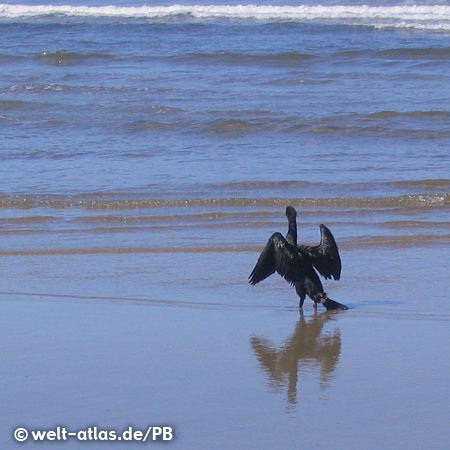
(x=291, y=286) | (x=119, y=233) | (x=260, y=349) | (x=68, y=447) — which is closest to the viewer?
(x=68, y=447)

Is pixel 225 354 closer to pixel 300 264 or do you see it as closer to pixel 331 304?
pixel 331 304

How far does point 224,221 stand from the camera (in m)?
8.74

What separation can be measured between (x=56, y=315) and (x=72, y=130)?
7781 millimetres

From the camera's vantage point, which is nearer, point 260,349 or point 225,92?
point 260,349

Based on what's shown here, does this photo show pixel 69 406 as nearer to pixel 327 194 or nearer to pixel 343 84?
pixel 327 194

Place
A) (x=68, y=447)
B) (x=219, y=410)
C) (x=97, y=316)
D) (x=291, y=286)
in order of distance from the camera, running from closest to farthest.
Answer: (x=68, y=447) → (x=219, y=410) → (x=97, y=316) → (x=291, y=286)

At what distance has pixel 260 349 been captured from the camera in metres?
5.08

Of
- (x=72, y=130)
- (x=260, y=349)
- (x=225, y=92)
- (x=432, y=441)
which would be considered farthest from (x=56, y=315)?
(x=225, y=92)

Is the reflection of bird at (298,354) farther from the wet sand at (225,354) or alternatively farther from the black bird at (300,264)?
the black bird at (300,264)

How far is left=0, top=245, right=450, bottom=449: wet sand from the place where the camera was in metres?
3.99

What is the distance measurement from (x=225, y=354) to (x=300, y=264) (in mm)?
1389

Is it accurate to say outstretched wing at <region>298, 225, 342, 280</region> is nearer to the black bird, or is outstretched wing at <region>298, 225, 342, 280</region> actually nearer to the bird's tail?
the black bird

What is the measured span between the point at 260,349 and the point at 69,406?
1.27m

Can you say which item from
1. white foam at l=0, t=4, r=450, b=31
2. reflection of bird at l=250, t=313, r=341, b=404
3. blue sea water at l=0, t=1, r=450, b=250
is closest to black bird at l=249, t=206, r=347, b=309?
reflection of bird at l=250, t=313, r=341, b=404
